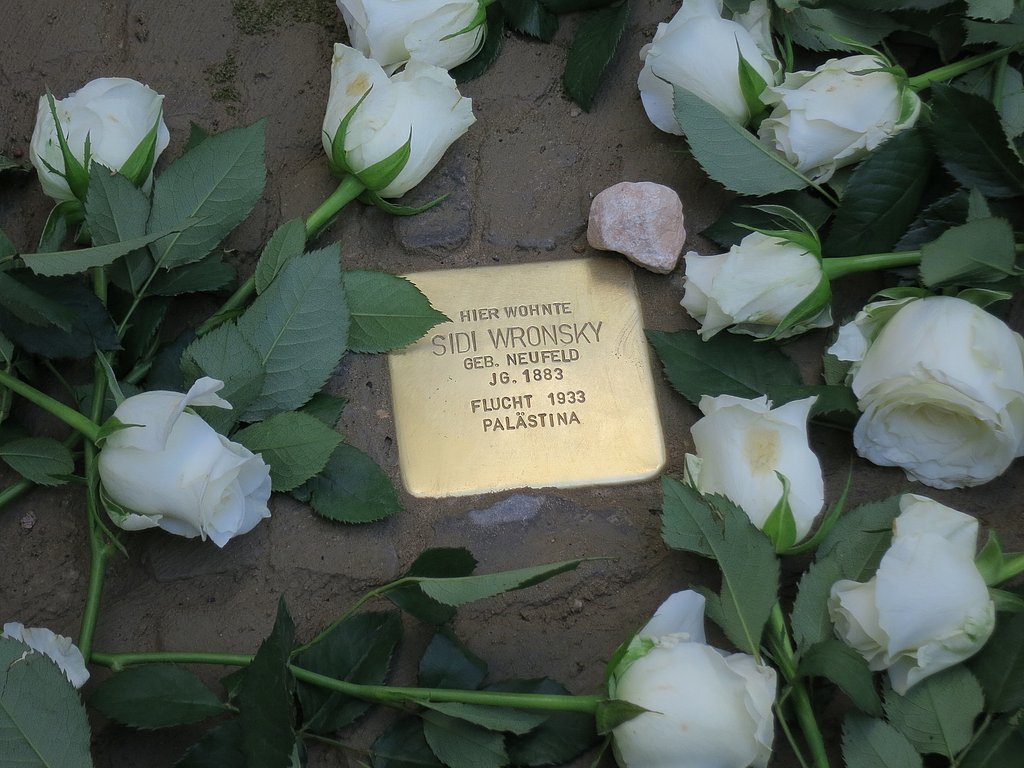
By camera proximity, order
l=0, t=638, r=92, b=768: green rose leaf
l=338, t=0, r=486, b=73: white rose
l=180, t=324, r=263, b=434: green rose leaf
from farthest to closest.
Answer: l=338, t=0, r=486, b=73: white rose < l=180, t=324, r=263, b=434: green rose leaf < l=0, t=638, r=92, b=768: green rose leaf

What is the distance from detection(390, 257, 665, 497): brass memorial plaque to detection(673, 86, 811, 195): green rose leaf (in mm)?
104

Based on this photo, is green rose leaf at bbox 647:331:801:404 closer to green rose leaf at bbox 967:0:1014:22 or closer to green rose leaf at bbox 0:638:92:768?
green rose leaf at bbox 967:0:1014:22

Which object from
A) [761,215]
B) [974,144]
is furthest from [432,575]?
[974,144]

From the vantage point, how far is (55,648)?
60 centimetres

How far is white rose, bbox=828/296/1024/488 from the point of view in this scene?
0.65 metres

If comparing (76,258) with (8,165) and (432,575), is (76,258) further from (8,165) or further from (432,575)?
(432,575)

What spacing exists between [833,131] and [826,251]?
0.09 m

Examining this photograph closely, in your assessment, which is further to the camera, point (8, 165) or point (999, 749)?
point (8, 165)

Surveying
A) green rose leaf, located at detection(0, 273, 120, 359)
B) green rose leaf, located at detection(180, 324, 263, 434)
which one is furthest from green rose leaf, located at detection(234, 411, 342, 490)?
green rose leaf, located at detection(0, 273, 120, 359)

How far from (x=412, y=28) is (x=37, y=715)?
0.53 m

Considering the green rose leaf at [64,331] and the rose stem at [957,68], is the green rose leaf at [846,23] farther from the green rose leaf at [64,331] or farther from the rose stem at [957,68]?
the green rose leaf at [64,331]

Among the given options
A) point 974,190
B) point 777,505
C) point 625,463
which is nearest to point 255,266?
point 625,463

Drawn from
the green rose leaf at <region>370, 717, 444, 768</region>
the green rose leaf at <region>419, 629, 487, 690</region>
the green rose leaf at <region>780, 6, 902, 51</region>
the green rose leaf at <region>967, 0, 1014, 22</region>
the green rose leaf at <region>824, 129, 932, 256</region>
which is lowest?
the green rose leaf at <region>370, 717, 444, 768</region>

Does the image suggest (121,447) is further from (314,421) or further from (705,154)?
(705,154)
